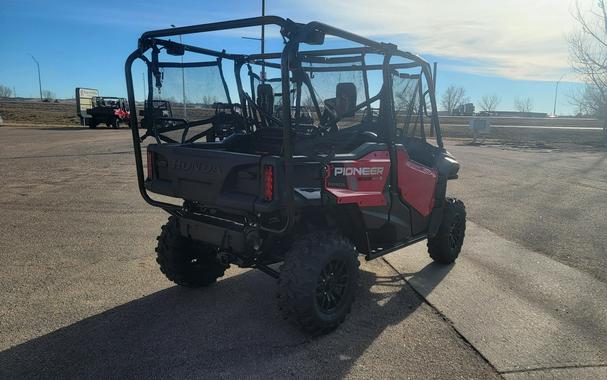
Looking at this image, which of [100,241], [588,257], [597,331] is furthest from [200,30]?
[588,257]

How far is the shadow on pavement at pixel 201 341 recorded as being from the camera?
10.3 feet

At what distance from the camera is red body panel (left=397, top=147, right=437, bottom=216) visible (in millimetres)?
4320

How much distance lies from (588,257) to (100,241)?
6095mm

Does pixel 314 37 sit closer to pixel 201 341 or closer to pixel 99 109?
pixel 201 341

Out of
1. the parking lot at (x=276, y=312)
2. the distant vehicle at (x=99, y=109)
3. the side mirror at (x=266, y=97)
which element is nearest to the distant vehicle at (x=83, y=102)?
the distant vehicle at (x=99, y=109)

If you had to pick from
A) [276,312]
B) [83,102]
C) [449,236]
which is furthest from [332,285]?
[83,102]

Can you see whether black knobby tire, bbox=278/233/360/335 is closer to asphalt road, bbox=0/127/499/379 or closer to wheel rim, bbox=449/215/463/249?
asphalt road, bbox=0/127/499/379

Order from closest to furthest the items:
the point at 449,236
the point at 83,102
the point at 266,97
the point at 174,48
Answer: the point at 174,48 < the point at 266,97 < the point at 449,236 < the point at 83,102

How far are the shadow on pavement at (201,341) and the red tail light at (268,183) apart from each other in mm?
1127

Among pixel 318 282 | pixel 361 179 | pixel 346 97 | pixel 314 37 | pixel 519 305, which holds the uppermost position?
pixel 314 37

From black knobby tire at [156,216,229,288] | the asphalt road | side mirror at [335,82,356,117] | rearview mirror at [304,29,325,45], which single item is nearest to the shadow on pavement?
the asphalt road

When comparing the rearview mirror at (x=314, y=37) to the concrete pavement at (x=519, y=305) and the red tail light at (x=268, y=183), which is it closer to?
the red tail light at (x=268, y=183)

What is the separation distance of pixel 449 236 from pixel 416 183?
1173mm

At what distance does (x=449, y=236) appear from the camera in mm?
5395
